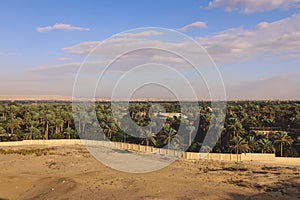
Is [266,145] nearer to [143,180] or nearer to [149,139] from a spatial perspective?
[149,139]

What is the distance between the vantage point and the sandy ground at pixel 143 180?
2597cm

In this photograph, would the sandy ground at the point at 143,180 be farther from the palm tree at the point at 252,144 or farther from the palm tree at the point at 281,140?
the palm tree at the point at 281,140

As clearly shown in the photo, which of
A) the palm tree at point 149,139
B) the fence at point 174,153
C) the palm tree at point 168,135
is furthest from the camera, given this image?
the palm tree at point 149,139

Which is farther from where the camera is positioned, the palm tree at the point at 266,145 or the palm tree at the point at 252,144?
the palm tree at the point at 252,144

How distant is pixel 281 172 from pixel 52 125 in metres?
39.6

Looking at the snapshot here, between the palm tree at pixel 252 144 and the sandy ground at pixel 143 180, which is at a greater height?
the palm tree at pixel 252 144

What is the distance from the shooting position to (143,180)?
98.5 ft

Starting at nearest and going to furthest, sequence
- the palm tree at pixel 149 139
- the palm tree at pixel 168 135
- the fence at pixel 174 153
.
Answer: the fence at pixel 174 153 → the palm tree at pixel 168 135 → the palm tree at pixel 149 139

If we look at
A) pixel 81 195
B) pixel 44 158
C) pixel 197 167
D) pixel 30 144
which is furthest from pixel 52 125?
pixel 81 195

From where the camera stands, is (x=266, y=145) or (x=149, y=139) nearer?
(x=266, y=145)

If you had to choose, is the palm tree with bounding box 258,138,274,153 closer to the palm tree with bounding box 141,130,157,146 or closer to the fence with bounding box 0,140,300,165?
the fence with bounding box 0,140,300,165

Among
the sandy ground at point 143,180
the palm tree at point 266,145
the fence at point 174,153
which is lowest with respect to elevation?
the sandy ground at point 143,180

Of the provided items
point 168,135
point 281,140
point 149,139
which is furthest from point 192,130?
point 281,140

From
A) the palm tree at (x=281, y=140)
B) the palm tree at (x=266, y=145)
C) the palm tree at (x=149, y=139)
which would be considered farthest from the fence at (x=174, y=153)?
the palm tree at (x=281, y=140)
